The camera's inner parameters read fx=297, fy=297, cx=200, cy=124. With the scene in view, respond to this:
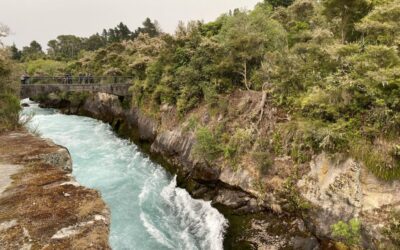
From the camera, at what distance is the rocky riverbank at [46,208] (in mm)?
4645

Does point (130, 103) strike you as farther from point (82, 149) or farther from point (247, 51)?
point (247, 51)

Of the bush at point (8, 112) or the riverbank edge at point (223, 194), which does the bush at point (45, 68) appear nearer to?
the riverbank edge at point (223, 194)

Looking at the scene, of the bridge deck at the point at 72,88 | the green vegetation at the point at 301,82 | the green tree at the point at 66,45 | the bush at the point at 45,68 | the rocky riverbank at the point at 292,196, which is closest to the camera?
the rocky riverbank at the point at 292,196

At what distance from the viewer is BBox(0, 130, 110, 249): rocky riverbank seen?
183 inches

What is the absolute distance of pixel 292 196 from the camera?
1037cm

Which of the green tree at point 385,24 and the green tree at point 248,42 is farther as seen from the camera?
the green tree at point 248,42

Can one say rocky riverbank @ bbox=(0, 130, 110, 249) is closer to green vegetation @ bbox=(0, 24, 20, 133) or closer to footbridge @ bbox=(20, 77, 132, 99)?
green vegetation @ bbox=(0, 24, 20, 133)

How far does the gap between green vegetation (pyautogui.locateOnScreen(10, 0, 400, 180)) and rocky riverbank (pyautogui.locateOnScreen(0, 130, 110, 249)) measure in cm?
731

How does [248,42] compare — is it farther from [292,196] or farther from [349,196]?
[349,196]

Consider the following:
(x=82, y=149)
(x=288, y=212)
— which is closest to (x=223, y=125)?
(x=288, y=212)

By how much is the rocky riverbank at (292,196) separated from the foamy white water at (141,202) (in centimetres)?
71

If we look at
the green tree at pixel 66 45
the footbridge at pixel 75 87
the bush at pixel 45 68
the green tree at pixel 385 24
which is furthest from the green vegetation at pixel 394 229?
the green tree at pixel 66 45

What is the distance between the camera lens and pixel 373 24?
10.8 metres

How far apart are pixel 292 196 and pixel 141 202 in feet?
23.3
